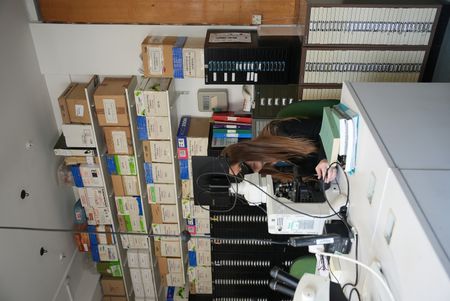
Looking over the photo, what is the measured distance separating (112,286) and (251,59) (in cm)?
236

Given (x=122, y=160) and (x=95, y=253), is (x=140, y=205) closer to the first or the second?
(x=122, y=160)

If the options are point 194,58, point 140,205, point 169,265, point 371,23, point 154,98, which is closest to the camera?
point 371,23

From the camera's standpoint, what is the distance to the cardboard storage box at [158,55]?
2719 mm

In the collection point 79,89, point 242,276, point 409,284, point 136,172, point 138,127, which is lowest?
point 242,276

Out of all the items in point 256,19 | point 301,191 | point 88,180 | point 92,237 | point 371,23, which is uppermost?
point 371,23

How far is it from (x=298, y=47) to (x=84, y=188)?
197 cm

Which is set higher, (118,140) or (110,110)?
(110,110)

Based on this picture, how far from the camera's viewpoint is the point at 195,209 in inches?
131

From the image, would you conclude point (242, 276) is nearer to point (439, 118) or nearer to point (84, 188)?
point (84, 188)

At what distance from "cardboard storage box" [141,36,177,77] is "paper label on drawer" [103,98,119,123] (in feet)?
1.12

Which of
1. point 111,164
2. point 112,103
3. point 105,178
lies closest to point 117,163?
point 111,164

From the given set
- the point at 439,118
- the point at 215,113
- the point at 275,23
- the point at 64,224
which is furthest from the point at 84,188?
the point at 439,118

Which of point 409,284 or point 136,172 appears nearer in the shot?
point 409,284

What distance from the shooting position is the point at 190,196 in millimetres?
3303
